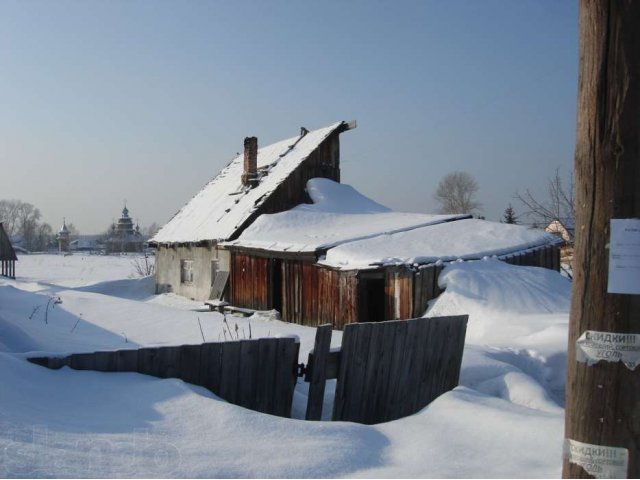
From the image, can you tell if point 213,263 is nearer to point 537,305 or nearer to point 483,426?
point 537,305

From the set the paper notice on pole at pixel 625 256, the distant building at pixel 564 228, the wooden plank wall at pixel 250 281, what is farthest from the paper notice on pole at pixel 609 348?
the distant building at pixel 564 228

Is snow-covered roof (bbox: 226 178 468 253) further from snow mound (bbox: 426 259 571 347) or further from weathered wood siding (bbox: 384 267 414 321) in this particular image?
snow mound (bbox: 426 259 571 347)

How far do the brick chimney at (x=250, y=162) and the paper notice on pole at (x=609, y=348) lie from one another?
70.9 feet

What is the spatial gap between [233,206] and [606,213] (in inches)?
823

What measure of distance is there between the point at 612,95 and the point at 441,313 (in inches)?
402

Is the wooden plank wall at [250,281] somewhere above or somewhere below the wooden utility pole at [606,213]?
below

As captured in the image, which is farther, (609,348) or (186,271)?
(186,271)

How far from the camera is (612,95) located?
2248mm

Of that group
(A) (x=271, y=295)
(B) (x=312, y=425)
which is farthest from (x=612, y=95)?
(A) (x=271, y=295)

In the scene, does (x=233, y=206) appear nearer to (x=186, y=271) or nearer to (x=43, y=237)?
(x=186, y=271)

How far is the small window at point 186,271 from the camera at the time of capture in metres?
23.7

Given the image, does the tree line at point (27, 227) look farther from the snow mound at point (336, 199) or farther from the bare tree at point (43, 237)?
the snow mound at point (336, 199)

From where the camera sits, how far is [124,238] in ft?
305

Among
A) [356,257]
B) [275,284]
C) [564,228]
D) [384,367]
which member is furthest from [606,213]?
[564,228]
